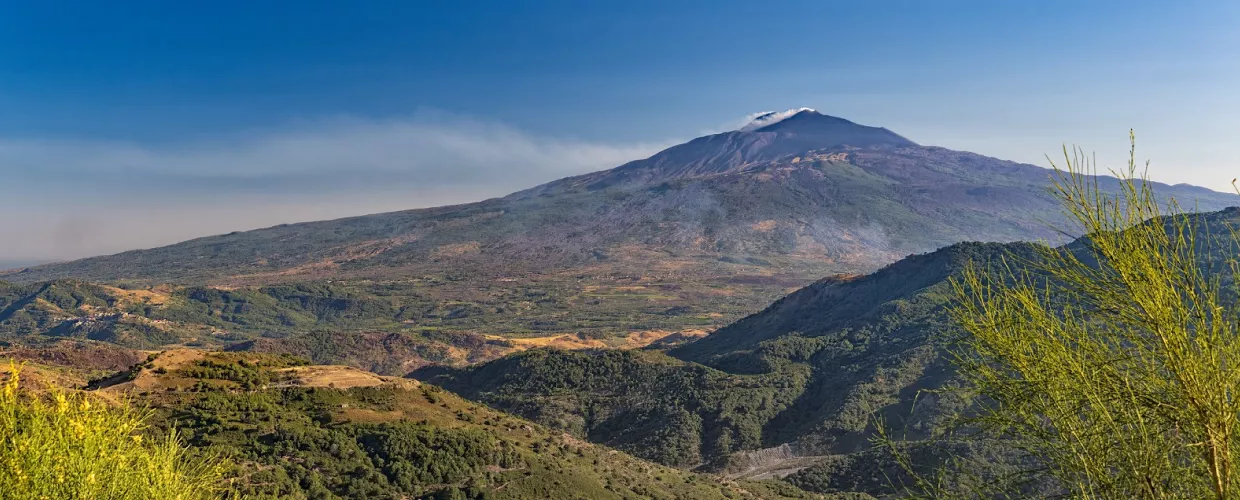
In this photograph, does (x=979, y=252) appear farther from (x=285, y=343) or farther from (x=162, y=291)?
(x=162, y=291)

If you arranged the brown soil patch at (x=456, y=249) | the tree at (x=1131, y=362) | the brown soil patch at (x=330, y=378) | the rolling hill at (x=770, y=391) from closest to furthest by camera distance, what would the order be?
1. the tree at (x=1131, y=362)
2. the brown soil patch at (x=330, y=378)
3. the rolling hill at (x=770, y=391)
4. the brown soil patch at (x=456, y=249)

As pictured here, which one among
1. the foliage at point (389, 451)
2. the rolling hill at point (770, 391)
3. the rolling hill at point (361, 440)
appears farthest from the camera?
the rolling hill at point (770, 391)

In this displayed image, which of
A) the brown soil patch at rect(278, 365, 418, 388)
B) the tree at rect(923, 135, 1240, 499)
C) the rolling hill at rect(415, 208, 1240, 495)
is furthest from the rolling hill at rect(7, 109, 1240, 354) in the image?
the tree at rect(923, 135, 1240, 499)

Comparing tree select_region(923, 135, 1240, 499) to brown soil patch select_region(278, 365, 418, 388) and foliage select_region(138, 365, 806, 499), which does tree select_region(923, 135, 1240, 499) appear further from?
brown soil patch select_region(278, 365, 418, 388)

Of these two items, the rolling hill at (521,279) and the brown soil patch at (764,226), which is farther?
the brown soil patch at (764,226)

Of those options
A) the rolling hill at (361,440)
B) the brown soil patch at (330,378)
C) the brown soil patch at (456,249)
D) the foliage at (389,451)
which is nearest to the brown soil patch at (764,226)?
the brown soil patch at (456,249)

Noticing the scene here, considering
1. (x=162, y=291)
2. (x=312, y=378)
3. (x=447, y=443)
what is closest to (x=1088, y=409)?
(x=447, y=443)

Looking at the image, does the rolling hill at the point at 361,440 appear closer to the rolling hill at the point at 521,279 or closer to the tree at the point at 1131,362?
the tree at the point at 1131,362

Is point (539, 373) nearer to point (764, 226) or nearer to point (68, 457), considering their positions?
point (68, 457)
